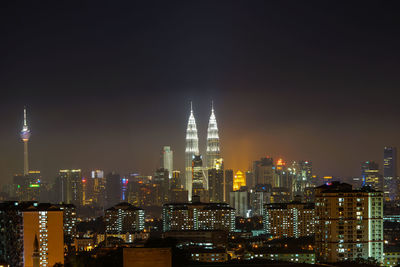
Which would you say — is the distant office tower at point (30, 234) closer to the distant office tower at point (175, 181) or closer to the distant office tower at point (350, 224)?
the distant office tower at point (350, 224)

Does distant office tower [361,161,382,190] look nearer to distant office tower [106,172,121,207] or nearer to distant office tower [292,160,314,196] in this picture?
distant office tower [292,160,314,196]

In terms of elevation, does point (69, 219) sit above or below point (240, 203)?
above

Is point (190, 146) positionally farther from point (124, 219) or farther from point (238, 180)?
point (124, 219)

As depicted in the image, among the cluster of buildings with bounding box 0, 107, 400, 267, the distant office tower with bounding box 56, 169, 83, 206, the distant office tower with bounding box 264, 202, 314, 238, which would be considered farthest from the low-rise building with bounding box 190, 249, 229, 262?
the distant office tower with bounding box 56, 169, 83, 206

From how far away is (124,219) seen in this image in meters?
42.8

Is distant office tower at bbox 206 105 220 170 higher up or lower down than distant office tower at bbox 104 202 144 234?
higher up

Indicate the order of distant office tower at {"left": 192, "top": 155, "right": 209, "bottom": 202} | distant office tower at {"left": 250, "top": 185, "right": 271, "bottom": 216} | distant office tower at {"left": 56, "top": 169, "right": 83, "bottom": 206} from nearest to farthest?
distant office tower at {"left": 250, "top": 185, "right": 271, "bottom": 216} < distant office tower at {"left": 192, "top": 155, "right": 209, "bottom": 202} < distant office tower at {"left": 56, "top": 169, "right": 83, "bottom": 206}

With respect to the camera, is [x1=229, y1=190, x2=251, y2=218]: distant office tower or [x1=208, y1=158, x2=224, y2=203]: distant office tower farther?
[x1=208, y1=158, x2=224, y2=203]: distant office tower

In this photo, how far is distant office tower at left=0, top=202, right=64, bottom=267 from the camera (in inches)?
924

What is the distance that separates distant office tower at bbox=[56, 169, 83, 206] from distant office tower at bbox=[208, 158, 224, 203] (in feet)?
36.1

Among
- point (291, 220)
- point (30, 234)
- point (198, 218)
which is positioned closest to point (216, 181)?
point (198, 218)

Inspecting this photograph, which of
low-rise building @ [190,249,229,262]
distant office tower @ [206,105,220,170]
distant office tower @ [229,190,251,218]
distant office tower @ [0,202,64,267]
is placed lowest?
distant office tower @ [229,190,251,218]

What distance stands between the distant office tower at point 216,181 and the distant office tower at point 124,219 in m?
13.9

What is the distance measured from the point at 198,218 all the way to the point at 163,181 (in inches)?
877
